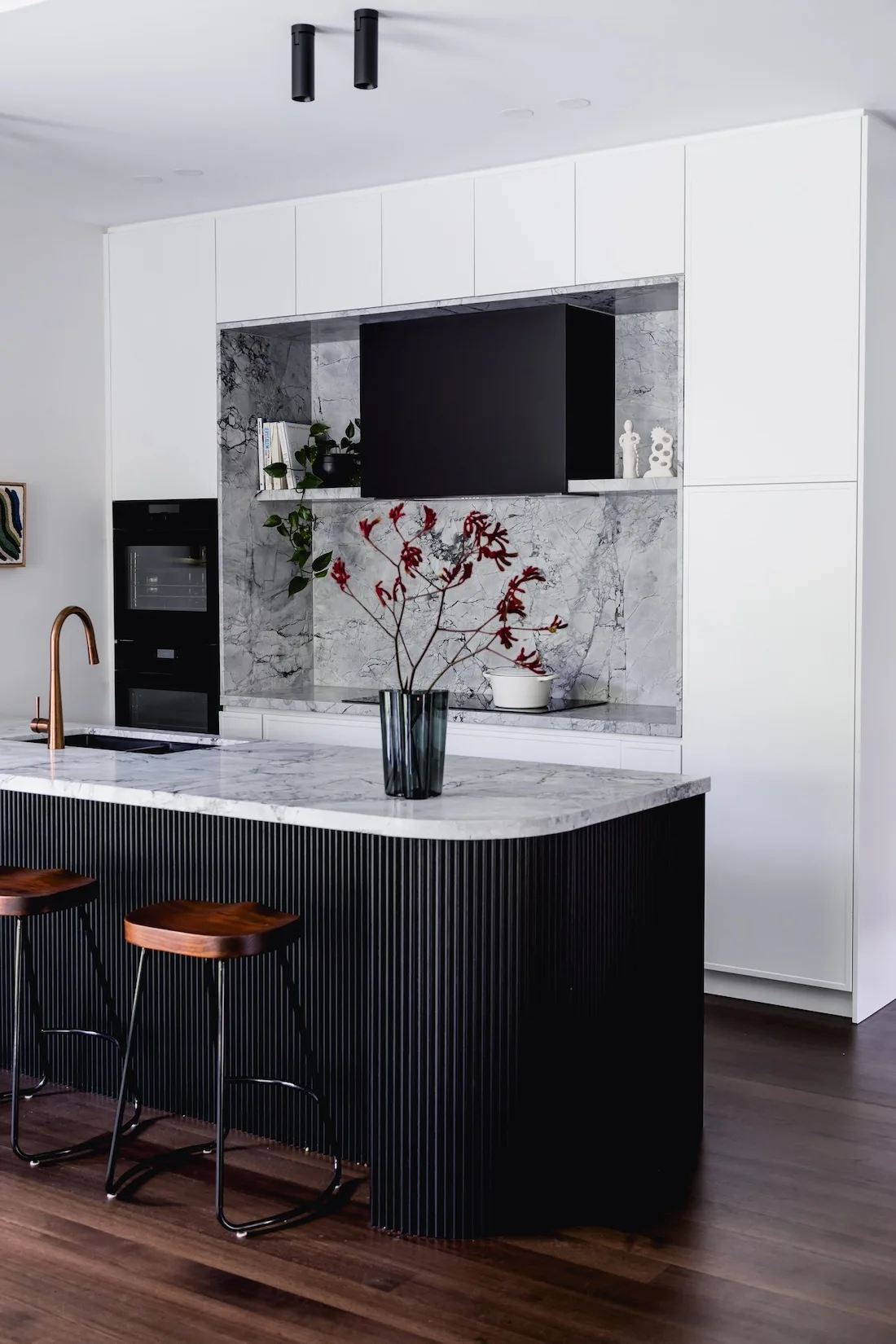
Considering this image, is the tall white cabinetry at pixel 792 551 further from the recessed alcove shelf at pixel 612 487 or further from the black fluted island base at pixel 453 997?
the black fluted island base at pixel 453 997

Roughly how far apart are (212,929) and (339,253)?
Answer: 3.27 meters

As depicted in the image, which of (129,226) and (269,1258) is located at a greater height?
(129,226)

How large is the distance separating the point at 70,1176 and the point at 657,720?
248cm

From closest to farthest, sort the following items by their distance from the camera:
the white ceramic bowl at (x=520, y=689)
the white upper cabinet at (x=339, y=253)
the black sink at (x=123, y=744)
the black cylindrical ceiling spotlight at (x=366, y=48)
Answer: the black cylindrical ceiling spotlight at (x=366, y=48) → the black sink at (x=123, y=744) → the white ceramic bowl at (x=520, y=689) → the white upper cabinet at (x=339, y=253)

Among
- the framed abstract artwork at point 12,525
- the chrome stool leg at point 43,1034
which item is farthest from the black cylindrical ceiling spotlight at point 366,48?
the framed abstract artwork at point 12,525

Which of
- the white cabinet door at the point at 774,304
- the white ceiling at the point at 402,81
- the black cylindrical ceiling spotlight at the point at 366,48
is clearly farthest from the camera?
the white cabinet door at the point at 774,304

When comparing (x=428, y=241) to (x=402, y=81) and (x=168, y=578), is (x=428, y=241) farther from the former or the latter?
(x=168, y=578)

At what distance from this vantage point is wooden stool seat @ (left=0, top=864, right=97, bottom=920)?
336cm

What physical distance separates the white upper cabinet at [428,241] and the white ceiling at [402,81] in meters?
0.08

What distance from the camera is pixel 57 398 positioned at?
598 cm

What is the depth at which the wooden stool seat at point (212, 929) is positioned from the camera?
2.95 metres

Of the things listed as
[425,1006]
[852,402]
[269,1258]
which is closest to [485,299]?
[852,402]

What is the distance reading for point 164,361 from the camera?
19.8ft

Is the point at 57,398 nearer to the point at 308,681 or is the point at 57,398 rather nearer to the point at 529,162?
the point at 308,681
